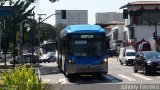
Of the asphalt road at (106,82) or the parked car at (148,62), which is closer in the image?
the asphalt road at (106,82)

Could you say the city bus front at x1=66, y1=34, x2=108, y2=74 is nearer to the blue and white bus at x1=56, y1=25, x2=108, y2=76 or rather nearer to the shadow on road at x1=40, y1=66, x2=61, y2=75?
the blue and white bus at x1=56, y1=25, x2=108, y2=76

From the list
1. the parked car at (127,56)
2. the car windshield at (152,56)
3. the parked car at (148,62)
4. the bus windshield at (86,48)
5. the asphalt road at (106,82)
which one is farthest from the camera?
the parked car at (127,56)

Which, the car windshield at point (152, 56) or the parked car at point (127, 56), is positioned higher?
the car windshield at point (152, 56)

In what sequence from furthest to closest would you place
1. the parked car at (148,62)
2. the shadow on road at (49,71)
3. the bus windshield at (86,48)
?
the shadow on road at (49,71) < the parked car at (148,62) < the bus windshield at (86,48)

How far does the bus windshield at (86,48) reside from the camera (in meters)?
27.0

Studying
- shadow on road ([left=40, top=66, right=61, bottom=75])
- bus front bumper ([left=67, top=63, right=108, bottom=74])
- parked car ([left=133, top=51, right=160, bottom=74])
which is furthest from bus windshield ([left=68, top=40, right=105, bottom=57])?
shadow on road ([left=40, top=66, right=61, bottom=75])

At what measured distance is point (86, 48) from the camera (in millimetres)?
27062

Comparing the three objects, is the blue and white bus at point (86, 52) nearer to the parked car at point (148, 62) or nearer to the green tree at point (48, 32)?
the parked car at point (148, 62)

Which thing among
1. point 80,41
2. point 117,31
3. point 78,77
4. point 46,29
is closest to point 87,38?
point 80,41

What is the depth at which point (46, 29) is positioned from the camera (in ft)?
555

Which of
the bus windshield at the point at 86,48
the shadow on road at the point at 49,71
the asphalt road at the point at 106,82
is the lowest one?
the shadow on road at the point at 49,71

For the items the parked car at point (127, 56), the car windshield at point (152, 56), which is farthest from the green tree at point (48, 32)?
the car windshield at point (152, 56)

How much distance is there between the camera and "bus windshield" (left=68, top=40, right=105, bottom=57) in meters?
27.0

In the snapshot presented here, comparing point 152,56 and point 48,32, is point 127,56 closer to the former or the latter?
point 152,56
